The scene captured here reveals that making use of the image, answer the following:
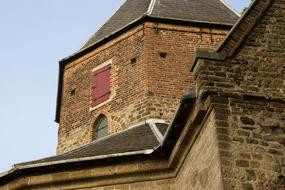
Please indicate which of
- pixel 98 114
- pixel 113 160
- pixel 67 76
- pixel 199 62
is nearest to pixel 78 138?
pixel 98 114

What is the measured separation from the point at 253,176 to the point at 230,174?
1.21 ft

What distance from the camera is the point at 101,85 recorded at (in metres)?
14.8

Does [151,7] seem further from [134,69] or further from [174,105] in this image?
[174,105]

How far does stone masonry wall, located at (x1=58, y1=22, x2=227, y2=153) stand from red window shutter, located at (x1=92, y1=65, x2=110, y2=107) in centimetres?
20

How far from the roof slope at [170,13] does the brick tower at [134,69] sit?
0.03m

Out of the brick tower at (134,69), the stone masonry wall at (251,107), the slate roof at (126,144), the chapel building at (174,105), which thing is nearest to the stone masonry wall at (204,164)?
the chapel building at (174,105)

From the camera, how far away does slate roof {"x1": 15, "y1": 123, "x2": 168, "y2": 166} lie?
32.3 feet

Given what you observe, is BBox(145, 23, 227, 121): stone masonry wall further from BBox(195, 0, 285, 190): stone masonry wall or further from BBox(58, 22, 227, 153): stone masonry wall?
BBox(195, 0, 285, 190): stone masonry wall

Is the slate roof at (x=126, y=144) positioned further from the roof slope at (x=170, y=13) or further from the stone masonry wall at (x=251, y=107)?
the roof slope at (x=170, y=13)

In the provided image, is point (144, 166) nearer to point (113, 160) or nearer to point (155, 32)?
point (113, 160)

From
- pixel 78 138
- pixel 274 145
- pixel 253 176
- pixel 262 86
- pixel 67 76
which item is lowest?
pixel 253 176

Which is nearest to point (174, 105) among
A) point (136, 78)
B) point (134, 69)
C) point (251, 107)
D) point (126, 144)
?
point (136, 78)

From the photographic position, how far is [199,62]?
320 inches

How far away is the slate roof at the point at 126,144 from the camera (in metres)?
9.86
